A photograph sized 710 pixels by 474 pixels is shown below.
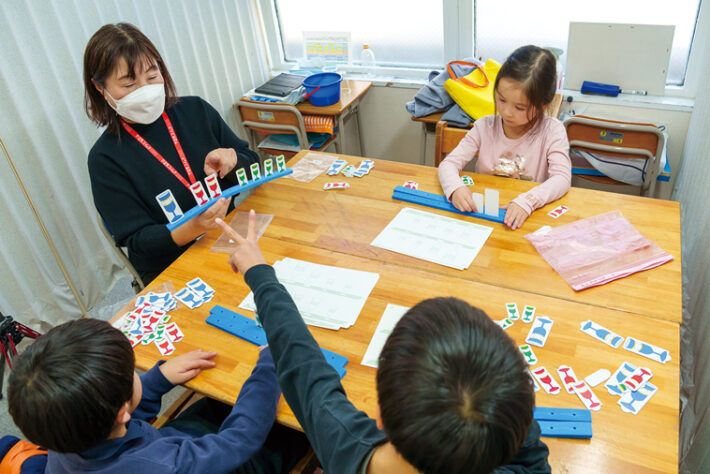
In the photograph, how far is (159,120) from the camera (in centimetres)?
187

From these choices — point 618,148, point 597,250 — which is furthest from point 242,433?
point 618,148

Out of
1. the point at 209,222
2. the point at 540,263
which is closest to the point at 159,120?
the point at 209,222

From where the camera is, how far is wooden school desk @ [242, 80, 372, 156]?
3020 mm

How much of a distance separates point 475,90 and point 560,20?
30.5 inches

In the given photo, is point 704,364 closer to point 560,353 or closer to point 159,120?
point 560,353

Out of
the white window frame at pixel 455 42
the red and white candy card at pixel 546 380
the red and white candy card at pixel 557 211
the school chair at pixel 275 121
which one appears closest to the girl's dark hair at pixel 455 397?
the red and white candy card at pixel 546 380

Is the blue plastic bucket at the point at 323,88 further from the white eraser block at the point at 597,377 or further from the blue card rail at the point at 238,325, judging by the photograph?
the white eraser block at the point at 597,377

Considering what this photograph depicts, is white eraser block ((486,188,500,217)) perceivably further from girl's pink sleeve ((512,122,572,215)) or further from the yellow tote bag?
the yellow tote bag

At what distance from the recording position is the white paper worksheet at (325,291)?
1.36m

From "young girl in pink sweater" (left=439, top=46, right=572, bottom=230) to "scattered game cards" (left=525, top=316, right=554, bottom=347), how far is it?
1.49 feet

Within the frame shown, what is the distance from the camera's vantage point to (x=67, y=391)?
0.87m

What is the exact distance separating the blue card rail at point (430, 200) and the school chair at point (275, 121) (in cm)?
128

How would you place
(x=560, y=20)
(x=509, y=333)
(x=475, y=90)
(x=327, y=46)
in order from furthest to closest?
(x=327, y=46)
(x=560, y=20)
(x=475, y=90)
(x=509, y=333)

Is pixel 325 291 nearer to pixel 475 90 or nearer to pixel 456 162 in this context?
pixel 456 162
